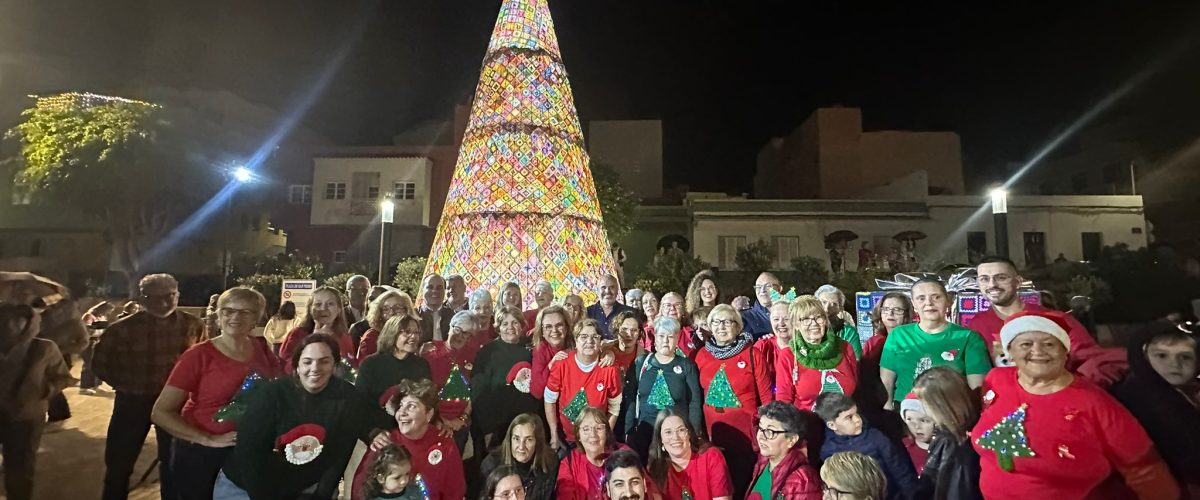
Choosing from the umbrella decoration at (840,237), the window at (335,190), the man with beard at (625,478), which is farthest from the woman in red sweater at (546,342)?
the window at (335,190)

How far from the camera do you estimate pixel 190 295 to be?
53.6 feet

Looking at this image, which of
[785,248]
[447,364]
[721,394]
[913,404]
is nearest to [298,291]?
[447,364]

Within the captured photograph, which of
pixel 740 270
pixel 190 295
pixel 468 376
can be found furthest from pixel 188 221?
pixel 468 376

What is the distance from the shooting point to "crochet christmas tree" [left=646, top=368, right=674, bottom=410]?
366cm

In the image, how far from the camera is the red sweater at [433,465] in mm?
3025

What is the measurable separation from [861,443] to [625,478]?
48.5 inches

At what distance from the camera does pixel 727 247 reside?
63.9 ft

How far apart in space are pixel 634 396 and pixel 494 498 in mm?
1313

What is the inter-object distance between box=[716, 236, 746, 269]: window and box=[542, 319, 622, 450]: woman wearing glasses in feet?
52.8

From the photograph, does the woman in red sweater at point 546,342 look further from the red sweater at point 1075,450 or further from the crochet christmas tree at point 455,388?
the red sweater at point 1075,450

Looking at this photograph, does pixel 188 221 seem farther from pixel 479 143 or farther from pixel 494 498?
pixel 494 498

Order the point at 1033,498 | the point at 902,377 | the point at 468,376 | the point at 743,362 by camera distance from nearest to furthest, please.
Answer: the point at 1033,498
the point at 902,377
the point at 743,362
the point at 468,376

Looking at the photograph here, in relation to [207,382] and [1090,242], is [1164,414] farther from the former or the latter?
[1090,242]

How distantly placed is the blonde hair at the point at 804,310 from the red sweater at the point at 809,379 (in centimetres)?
26
